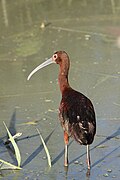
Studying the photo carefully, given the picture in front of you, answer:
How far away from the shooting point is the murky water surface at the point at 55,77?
15.9 feet

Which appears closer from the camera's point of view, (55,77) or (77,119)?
(77,119)

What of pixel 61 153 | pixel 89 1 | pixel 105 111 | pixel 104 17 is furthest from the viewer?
pixel 89 1

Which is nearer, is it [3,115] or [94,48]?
[3,115]

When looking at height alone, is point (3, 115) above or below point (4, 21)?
below

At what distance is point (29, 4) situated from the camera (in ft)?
36.5

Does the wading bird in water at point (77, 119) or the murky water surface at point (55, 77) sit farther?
the murky water surface at point (55, 77)

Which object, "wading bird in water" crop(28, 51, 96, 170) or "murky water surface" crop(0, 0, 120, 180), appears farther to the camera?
"murky water surface" crop(0, 0, 120, 180)

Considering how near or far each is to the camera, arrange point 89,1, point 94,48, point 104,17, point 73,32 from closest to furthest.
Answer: point 94,48
point 73,32
point 104,17
point 89,1

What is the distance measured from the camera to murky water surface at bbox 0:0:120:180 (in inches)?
191

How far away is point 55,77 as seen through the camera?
23.1 feet

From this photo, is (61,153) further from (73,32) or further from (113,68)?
(73,32)

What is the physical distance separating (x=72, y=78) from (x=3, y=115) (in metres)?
1.28

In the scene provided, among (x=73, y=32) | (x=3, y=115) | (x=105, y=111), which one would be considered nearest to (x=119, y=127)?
(x=105, y=111)

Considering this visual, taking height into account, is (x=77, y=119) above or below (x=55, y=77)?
below
